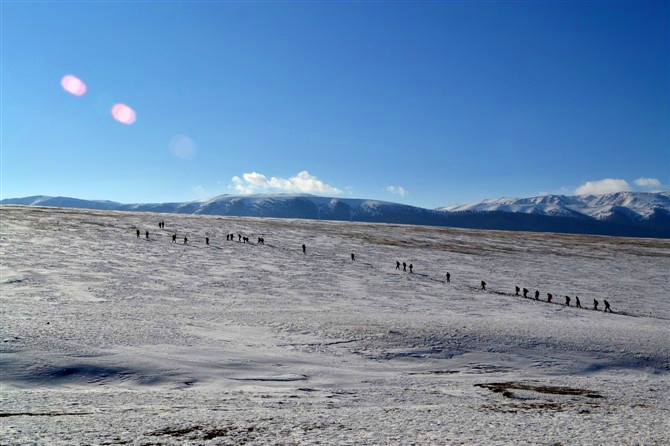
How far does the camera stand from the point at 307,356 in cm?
1778

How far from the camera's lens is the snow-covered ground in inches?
395

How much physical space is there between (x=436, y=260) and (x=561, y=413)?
4277 cm

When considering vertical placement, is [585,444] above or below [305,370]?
above

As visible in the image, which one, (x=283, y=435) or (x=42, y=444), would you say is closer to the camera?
(x=42, y=444)

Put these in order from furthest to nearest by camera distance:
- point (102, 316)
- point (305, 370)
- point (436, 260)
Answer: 1. point (436, 260)
2. point (102, 316)
3. point (305, 370)

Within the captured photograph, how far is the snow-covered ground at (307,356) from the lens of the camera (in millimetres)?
10039

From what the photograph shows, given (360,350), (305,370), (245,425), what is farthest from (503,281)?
(245,425)

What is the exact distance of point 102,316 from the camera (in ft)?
66.9

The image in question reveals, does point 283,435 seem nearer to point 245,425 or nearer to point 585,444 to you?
point 245,425

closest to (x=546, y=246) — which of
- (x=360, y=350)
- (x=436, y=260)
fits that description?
(x=436, y=260)

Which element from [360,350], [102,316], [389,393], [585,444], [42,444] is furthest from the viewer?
[102,316]

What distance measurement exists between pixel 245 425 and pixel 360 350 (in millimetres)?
9675

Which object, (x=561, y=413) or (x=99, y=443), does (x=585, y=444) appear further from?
(x=99, y=443)

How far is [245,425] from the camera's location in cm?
991
